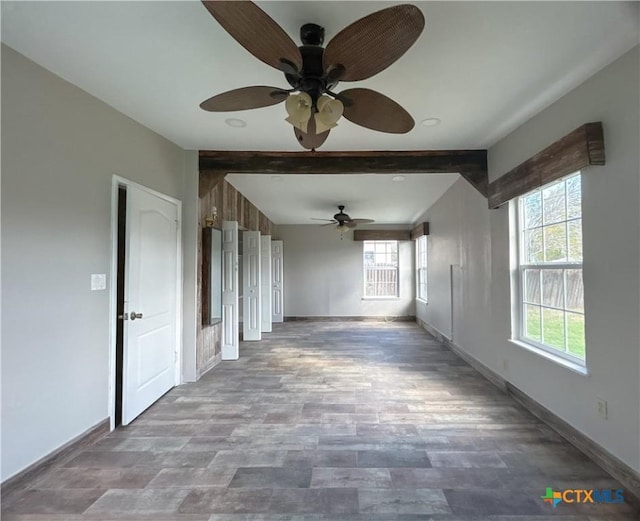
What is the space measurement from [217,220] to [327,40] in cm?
302

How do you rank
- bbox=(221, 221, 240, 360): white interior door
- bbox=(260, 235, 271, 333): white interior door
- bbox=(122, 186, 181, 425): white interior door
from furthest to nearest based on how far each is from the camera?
bbox=(260, 235, 271, 333): white interior door < bbox=(221, 221, 240, 360): white interior door < bbox=(122, 186, 181, 425): white interior door

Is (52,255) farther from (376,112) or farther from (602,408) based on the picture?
(602,408)

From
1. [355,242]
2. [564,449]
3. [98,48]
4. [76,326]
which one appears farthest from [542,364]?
[355,242]

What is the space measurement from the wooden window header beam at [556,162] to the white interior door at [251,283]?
156 inches

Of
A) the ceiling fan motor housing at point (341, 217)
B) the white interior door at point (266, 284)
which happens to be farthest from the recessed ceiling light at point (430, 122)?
the white interior door at point (266, 284)

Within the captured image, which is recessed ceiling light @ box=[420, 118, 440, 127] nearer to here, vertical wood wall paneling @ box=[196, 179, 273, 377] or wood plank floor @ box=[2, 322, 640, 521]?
vertical wood wall paneling @ box=[196, 179, 273, 377]

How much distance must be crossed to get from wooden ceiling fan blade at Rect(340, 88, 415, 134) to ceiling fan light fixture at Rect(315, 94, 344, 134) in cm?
9

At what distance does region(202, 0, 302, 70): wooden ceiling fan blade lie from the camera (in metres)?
1.23

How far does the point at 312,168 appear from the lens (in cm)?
382

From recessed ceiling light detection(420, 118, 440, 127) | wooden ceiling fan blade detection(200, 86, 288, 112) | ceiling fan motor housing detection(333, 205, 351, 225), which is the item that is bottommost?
wooden ceiling fan blade detection(200, 86, 288, 112)

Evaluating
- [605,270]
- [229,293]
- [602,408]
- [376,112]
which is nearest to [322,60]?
[376,112]

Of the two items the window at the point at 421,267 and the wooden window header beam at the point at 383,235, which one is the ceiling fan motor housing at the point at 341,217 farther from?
the wooden window header beam at the point at 383,235

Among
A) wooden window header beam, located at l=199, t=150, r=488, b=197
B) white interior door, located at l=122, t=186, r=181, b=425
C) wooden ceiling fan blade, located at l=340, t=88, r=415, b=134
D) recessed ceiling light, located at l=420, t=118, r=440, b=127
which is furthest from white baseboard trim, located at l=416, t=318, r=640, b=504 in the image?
white interior door, located at l=122, t=186, r=181, b=425

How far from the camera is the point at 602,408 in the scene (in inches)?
83.9
